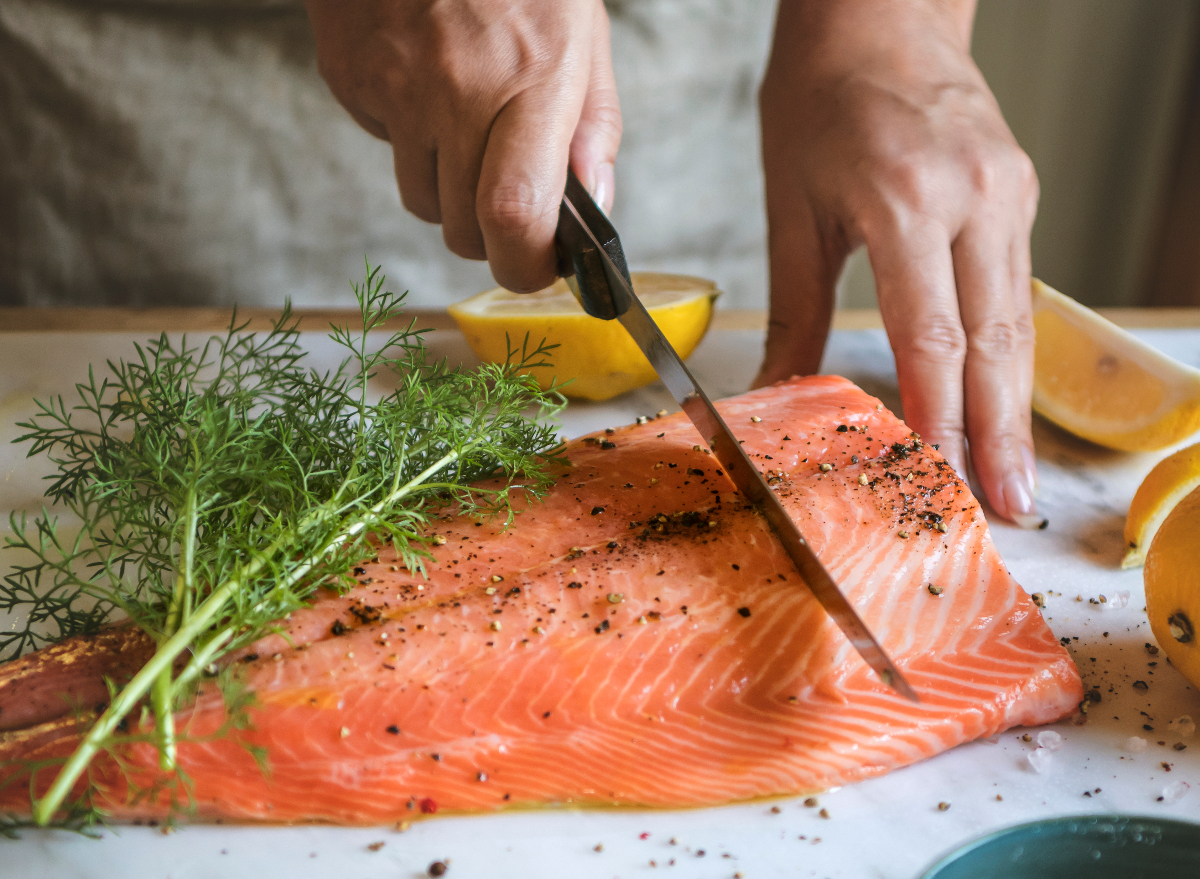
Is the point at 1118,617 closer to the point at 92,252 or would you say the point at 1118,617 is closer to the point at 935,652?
the point at 935,652

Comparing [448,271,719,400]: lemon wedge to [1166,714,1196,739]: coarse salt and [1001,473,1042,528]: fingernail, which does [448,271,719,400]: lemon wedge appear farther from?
[1166,714,1196,739]: coarse salt

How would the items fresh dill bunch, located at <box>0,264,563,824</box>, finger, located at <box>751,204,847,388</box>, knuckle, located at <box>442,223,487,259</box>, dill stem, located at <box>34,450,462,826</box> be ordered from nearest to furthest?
1. dill stem, located at <box>34,450,462,826</box>
2. fresh dill bunch, located at <box>0,264,563,824</box>
3. knuckle, located at <box>442,223,487,259</box>
4. finger, located at <box>751,204,847,388</box>

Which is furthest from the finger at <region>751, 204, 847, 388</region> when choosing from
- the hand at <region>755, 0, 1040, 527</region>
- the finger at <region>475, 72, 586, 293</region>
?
the finger at <region>475, 72, 586, 293</region>

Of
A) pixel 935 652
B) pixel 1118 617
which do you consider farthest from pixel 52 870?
pixel 1118 617

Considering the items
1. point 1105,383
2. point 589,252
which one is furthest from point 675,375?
point 1105,383

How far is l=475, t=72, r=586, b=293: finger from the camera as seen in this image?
1.58 m

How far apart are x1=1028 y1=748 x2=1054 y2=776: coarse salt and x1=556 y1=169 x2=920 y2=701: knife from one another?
0.76ft

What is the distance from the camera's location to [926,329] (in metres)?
1.83

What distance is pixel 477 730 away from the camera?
1.18 m

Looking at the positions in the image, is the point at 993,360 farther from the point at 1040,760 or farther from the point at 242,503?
the point at 242,503

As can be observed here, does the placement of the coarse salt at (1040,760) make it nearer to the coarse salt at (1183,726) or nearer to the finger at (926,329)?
the coarse salt at (1183,726)

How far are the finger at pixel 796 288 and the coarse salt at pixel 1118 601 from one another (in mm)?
887

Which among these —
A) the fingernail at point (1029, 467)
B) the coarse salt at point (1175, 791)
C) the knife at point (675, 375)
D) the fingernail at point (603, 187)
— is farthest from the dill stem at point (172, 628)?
the fingernail at point (1029, 467)

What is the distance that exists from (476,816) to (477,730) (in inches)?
4.3
